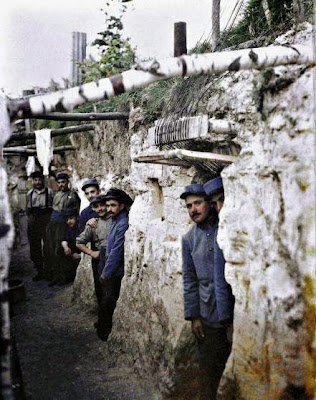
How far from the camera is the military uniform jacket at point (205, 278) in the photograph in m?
3.33

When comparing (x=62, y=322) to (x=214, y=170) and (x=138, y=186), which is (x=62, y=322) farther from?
(x=214, y=170)

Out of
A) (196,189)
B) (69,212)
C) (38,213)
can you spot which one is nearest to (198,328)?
(196,189)

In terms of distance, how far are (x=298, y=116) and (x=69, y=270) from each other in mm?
6283

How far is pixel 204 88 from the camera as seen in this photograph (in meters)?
3.70

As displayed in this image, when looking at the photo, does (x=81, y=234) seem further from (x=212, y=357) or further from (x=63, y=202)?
(x=212, y=357)

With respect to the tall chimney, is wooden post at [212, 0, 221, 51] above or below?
below

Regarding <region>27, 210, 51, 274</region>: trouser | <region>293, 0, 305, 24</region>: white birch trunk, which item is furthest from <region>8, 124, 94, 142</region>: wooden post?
<region>293, 0, 305, 24</region>: white birch trunk

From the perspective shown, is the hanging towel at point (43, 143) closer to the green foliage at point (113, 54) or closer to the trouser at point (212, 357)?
the green foliage at point (113, 54)

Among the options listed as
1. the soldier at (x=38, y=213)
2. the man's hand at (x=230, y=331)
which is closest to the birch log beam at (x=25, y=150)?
the soldier at (x=38, y=213)

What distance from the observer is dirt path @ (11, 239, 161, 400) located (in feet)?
14.1

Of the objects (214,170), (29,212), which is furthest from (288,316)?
(29,212)

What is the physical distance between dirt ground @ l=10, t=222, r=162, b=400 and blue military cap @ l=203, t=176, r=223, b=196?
73.4 inches

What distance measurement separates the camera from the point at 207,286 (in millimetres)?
3562

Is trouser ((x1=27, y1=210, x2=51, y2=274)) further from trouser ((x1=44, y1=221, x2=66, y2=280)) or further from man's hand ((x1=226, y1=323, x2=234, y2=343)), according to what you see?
man's hand ((x1=226, y1=323, x2=234, y2=343))
